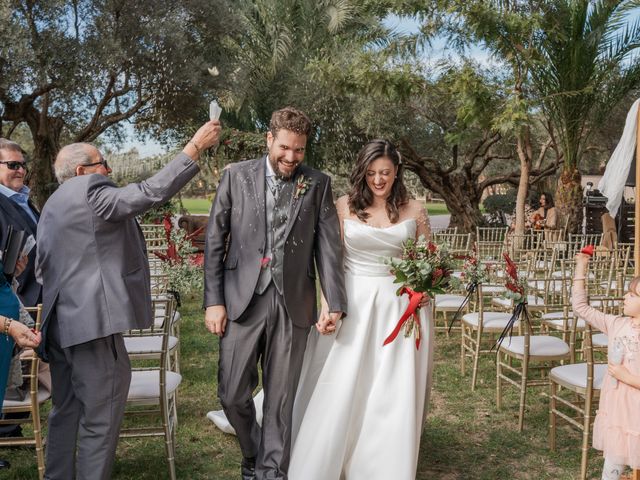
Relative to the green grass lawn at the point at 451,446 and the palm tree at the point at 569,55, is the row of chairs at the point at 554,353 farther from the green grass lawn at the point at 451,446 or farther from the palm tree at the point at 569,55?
the palm tree at the point at 569,55

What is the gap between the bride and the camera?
3598mm

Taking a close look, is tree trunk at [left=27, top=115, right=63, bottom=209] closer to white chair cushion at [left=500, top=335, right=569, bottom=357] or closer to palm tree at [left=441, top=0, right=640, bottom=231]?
palm tree at [left=441, top=0, right=640, bottom=231]

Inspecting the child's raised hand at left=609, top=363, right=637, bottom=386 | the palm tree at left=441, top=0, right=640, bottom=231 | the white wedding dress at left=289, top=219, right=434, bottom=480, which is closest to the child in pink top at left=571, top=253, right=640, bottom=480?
the child's raised hand at left=609, top=363, right=637, bottom=386

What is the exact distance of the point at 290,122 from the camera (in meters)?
3.33

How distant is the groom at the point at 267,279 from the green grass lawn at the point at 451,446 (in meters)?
0.82

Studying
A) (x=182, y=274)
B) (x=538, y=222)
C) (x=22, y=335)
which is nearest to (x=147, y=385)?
(x=182, y=274)

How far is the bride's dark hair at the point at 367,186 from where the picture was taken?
3.86 metres

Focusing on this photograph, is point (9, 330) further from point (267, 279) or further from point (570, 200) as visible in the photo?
point (570, 200)

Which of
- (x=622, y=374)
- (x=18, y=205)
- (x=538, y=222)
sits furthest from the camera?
(x=538, y=222)

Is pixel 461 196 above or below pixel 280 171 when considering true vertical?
above

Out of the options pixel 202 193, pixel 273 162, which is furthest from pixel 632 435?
pixel 202 193

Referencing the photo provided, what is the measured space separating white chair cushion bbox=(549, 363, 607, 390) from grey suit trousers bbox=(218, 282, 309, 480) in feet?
5.82

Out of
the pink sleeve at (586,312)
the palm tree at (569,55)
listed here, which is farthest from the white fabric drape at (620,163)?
the palm tree at (569,55)

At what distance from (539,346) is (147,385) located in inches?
115
